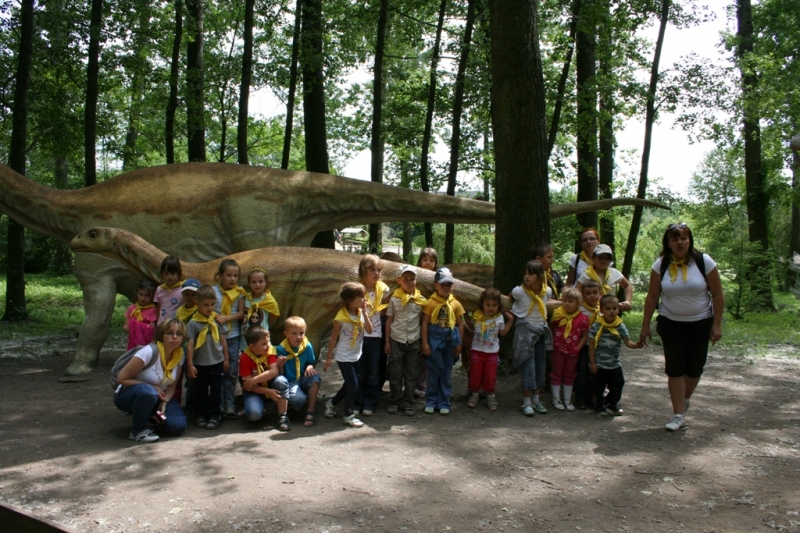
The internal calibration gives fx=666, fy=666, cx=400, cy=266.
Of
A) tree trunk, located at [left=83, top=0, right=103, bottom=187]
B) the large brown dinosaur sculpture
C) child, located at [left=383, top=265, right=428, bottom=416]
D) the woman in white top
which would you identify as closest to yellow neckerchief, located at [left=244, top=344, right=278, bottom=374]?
child, located at [left=383, top=265, right=428, bottom=416]

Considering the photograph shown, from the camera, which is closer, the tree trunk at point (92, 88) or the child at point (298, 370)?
the child at point (298, 370)

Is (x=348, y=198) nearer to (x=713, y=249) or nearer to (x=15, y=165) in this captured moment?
(x=15, y=165)

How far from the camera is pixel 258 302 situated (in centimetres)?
651

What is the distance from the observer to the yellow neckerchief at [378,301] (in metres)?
6.53

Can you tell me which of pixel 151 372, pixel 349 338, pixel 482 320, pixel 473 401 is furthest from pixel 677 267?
pixel 151 372

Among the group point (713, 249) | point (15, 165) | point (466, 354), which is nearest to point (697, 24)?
point (713, 249)

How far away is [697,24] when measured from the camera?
1473cm

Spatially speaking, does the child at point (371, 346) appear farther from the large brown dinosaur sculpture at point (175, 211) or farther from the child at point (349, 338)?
the large brown dinosaur sculpture at point (175, 211)

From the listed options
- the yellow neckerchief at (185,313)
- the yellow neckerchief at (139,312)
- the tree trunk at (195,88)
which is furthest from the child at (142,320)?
the tree trunk at (195,88)

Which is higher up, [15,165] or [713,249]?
[15,165]

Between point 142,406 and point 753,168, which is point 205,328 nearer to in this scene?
point 142,406

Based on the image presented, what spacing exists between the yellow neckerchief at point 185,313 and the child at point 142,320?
0.89 meters

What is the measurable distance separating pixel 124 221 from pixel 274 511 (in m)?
6.07

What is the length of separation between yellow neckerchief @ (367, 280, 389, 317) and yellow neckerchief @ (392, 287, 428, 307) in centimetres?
12
